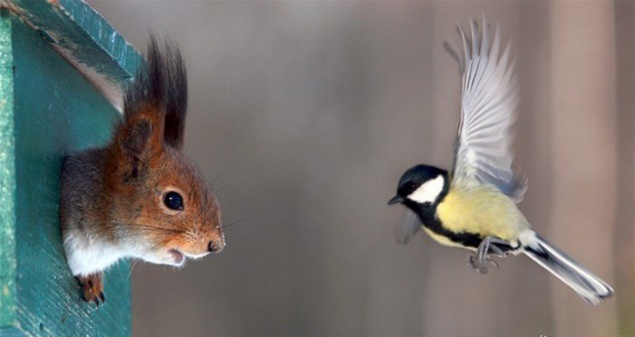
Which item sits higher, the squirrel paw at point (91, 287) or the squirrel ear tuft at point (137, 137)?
the squirrel ear tuft at point (137, 137)

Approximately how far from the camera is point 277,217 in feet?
16.1

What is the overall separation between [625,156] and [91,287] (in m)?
3.13

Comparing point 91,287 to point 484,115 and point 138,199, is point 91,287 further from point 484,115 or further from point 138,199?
point 484,115

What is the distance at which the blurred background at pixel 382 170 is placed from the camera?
4.68 metres

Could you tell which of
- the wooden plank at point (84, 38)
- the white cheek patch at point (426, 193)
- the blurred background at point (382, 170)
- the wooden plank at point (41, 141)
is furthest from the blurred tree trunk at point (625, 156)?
the wooden plank at point (41, 141)

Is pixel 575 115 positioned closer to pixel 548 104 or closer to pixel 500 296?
pixel 548 104

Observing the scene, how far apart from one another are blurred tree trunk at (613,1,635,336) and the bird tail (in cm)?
145

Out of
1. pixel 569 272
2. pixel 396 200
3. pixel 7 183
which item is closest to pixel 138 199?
pixel 7 183

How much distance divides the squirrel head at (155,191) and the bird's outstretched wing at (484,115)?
0.72m

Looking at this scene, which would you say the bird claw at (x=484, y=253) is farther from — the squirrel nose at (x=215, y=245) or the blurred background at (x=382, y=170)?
the blurred background at (x=382, y=170)

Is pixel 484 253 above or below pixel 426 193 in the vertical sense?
below

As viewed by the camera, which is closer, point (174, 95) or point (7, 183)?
point (7, 183)

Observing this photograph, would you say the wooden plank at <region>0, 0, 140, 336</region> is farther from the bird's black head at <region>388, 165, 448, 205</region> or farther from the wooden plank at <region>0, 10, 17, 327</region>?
the bird's black head at <region>388, 165, 448, 205</region>

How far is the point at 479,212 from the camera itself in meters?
2.61
